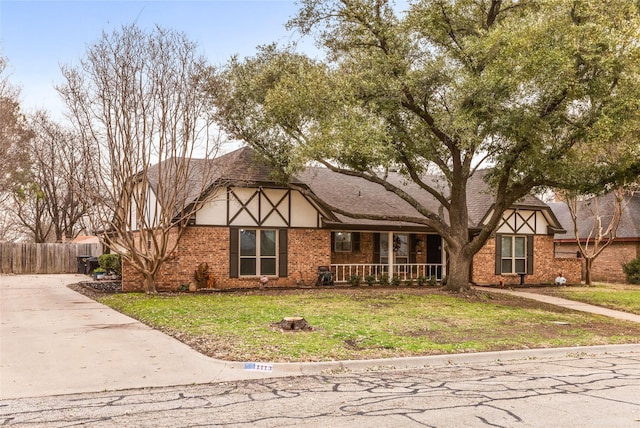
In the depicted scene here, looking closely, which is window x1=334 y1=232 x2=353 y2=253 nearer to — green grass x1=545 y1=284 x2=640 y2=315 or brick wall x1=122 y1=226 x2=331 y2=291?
brick wall x1=122 y1=226 x2=331 y2=291

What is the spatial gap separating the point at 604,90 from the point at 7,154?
803 inches

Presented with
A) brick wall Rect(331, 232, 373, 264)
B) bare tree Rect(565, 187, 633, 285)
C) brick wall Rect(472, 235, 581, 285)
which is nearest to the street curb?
brick wall Rect(331, 232, 373, 264)

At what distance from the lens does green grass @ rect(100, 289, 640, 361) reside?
10.4m

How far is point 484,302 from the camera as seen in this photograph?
18.5 m

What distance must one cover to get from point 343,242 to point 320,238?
1.67 m

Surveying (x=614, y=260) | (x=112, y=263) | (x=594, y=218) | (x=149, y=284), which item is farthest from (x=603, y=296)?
(x=112, y=263)

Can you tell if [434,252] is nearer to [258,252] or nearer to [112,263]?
[258,252]

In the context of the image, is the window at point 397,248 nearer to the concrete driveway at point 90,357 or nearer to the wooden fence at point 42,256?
the concrete driveway at point 90,357

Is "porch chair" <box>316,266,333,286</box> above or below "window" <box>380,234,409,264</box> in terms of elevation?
below

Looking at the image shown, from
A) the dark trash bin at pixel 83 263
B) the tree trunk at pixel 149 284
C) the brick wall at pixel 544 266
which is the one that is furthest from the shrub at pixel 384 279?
Answer: the dark trash bin at pixel 83 263

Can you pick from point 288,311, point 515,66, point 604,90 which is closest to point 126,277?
point 288,311

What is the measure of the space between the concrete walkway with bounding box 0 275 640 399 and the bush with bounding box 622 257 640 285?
18.1 meters

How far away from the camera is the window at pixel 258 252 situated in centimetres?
2158

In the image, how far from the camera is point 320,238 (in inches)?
893
